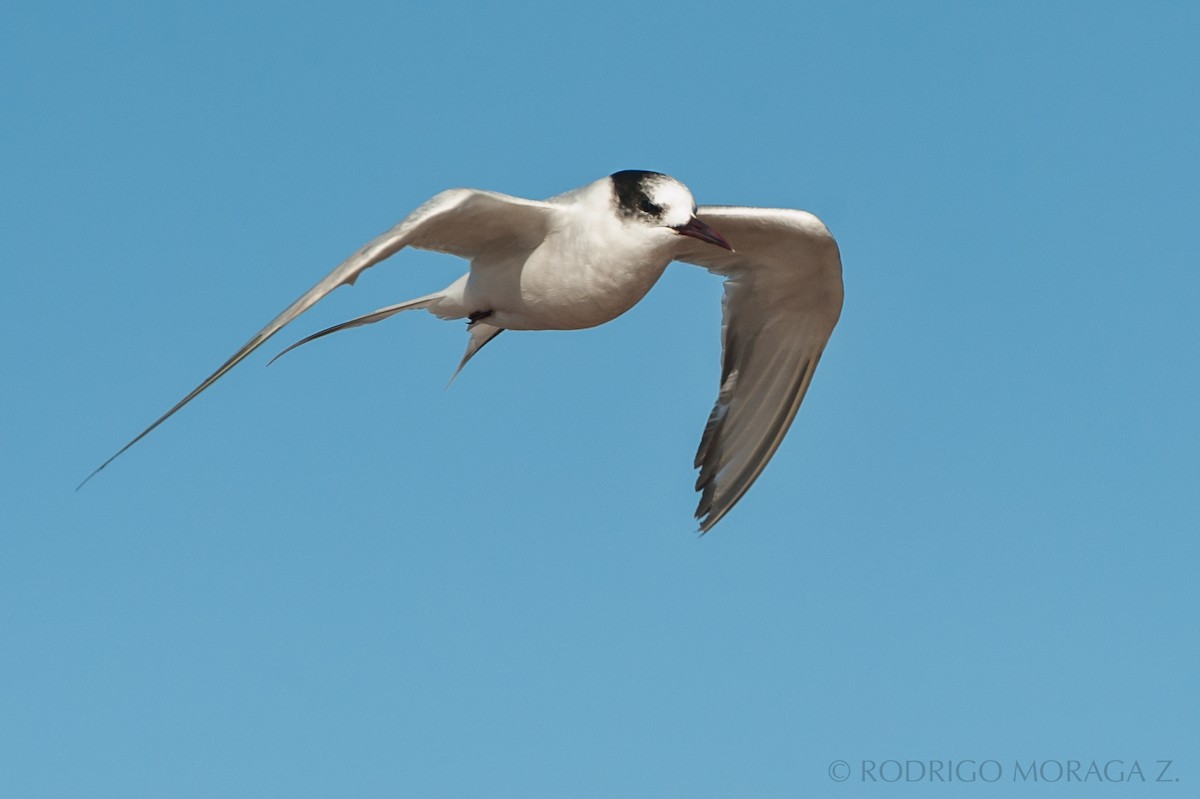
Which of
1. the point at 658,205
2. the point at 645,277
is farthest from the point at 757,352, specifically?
the point at 658,205

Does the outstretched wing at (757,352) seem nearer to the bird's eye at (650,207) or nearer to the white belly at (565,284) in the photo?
the white belly at (565,284)

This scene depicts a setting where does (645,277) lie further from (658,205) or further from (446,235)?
(446,235)

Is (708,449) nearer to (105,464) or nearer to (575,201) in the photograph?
(575,201)

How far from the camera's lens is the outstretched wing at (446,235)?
786 cm

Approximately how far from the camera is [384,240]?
27.4ft

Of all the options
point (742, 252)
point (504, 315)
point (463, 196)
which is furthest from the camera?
point (742, 252)

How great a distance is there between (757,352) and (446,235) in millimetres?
3471

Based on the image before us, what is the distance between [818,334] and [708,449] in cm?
126

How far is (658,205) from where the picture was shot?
29.5 ft

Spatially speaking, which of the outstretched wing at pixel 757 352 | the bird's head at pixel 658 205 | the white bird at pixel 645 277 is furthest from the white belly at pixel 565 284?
the outstretched wing at pixel 757 352

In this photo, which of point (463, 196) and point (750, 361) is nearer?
point (463, 196)

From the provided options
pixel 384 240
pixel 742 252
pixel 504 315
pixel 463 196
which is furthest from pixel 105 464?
pixel 742 252

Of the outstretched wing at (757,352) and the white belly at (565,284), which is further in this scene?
the outstretched wing at (757,352)

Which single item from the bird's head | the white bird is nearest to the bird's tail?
the white bird
